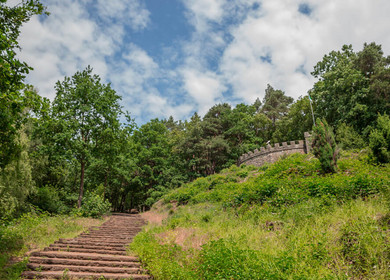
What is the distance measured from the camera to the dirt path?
6113 mm

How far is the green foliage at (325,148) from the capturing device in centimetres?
1205

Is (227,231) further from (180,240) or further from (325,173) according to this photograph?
(325,173)

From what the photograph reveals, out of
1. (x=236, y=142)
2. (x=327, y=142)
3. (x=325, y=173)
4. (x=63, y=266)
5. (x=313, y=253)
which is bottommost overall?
(x=63, y=266)

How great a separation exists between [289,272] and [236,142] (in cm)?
3312

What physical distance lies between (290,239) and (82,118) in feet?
54.5

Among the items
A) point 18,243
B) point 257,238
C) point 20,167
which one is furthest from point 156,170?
point 257,238

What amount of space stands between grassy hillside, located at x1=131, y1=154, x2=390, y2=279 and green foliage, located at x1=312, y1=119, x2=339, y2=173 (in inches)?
62.6

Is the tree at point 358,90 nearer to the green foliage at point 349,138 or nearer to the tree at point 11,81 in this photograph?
the green foliage at point 349,138

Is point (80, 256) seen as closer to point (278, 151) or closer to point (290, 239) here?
point (290, 239)

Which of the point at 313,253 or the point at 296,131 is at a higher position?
the point at 296,131

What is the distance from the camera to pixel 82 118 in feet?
57.0

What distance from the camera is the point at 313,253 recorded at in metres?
4.68

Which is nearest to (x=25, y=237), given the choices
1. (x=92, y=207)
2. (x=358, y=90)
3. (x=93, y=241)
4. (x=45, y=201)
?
(x=93, y=241)

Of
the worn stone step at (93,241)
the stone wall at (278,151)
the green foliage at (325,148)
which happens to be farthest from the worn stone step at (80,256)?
the stone wall at (278,151)
